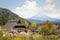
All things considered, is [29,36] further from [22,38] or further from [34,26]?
[34,26]

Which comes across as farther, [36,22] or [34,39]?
[36,22]

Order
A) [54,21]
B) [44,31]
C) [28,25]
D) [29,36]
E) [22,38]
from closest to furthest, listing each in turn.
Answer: [22,38] < [29,36] < [44,31] < [54,21] < [28,25]

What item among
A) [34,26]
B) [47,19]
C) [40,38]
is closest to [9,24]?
[34,26]

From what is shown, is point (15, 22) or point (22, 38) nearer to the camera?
point (22, 38)

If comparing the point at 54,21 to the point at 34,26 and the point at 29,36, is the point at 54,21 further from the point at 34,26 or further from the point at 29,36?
the point at 29,36

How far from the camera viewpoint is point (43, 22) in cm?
1319

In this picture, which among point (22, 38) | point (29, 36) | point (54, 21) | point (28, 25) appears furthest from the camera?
point (28, 25)

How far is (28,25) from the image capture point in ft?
44.0

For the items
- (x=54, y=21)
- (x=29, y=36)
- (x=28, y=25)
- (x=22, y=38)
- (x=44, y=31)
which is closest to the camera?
(x=22, y=38)

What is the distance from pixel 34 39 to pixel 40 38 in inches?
14.5

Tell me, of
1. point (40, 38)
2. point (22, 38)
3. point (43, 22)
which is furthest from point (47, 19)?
point (22, 38)

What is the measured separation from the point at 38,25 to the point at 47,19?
700 mm

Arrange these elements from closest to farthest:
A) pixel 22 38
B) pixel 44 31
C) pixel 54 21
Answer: pixel 22 38, pixel 44 31, pixel 54 21

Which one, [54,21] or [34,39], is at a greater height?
[54,21]
